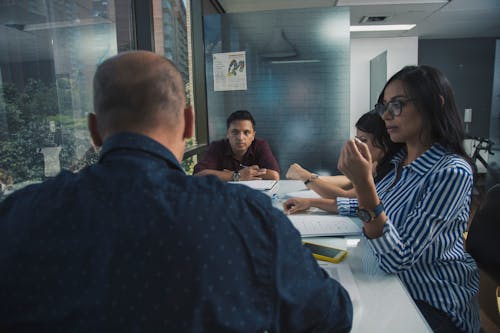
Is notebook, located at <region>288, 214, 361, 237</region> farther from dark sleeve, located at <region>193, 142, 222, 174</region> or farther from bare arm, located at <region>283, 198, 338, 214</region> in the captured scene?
dark sleeve, located at <region>193, 142, 222, 174</region>

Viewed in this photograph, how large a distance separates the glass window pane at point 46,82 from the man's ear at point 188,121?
70 centimetres

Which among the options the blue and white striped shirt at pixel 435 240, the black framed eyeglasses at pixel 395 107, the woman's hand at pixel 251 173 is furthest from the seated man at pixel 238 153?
the blue and white striped shirt at pixel 435 240

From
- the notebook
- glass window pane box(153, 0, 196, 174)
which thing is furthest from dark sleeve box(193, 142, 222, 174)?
the notebook

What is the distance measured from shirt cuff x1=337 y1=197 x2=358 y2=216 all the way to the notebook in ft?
0.13

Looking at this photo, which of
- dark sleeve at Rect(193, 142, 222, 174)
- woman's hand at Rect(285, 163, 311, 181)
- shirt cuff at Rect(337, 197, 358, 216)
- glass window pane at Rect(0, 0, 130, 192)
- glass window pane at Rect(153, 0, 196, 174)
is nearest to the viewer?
glass window pane at Rect(0, 0, 130, 192)

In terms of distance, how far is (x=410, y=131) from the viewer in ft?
4.38

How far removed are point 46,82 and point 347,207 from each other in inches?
50.2

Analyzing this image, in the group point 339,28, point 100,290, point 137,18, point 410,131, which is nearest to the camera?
point 100,290

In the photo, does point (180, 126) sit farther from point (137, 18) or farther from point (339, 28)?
point (339, 28)

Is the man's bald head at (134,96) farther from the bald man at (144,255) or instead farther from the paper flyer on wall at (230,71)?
the paper flyer on wall at (230,71)

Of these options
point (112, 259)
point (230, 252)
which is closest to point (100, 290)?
point (112, 259)

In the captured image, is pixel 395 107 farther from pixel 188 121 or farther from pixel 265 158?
pixel 265 158

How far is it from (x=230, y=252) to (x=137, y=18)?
6.49 feet

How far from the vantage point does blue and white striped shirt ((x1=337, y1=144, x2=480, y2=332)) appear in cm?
107
